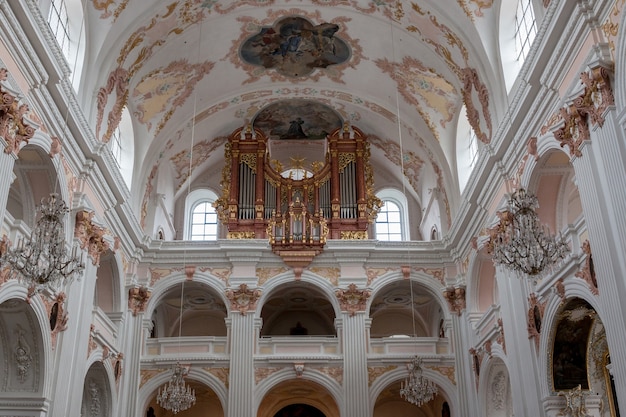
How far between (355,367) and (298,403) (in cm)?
407

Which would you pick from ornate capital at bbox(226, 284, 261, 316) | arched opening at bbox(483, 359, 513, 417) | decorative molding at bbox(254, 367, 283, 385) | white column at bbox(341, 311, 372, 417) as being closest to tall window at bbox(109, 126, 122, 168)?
ornate capital at bbox(226, 284, 261, 316)

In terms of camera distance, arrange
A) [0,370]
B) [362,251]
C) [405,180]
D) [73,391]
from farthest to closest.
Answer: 1. [405,180]
2. [362,251]
3. [73,391]
4. [0,370]

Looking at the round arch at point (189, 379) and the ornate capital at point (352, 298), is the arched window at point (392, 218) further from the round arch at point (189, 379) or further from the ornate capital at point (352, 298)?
the round arch at point (189, 379)

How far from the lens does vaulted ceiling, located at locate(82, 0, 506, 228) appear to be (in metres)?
15.4

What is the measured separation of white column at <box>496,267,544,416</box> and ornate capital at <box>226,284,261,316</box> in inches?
268

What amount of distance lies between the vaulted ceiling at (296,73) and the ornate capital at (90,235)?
2.10 meters

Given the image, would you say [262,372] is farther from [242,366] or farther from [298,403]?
[298,403]

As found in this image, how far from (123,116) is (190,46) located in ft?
8.33

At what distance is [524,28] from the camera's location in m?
14.1

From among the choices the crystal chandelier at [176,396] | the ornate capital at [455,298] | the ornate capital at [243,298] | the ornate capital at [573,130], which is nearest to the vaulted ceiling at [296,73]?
the ornate capital at [455,298]

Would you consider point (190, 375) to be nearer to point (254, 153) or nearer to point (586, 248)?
point (254, 153)

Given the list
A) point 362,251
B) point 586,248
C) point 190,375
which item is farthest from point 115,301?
point 586,248

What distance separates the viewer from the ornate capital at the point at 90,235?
14.5 meters

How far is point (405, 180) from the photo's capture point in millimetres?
22656
